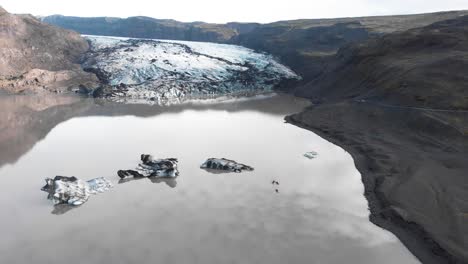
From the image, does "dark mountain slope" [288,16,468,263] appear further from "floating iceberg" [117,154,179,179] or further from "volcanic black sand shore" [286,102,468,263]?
"floating iceberg" [117,154,179,179]

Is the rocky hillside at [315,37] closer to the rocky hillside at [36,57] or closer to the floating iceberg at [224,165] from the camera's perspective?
the rocky hillside at [36,57]

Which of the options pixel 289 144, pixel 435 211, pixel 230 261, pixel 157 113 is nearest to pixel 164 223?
pixel 230 261

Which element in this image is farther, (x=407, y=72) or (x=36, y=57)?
(x=36, y=57)

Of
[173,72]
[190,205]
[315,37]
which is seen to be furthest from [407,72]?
[315,37]

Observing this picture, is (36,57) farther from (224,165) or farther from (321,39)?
(224,165)

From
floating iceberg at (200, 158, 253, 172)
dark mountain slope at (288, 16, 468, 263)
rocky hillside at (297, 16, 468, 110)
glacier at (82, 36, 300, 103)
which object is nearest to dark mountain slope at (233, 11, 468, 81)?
glacier at (82, 36, 300, 103)

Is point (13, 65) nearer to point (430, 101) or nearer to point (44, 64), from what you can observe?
point (44, 64)

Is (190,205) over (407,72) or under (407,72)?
under
